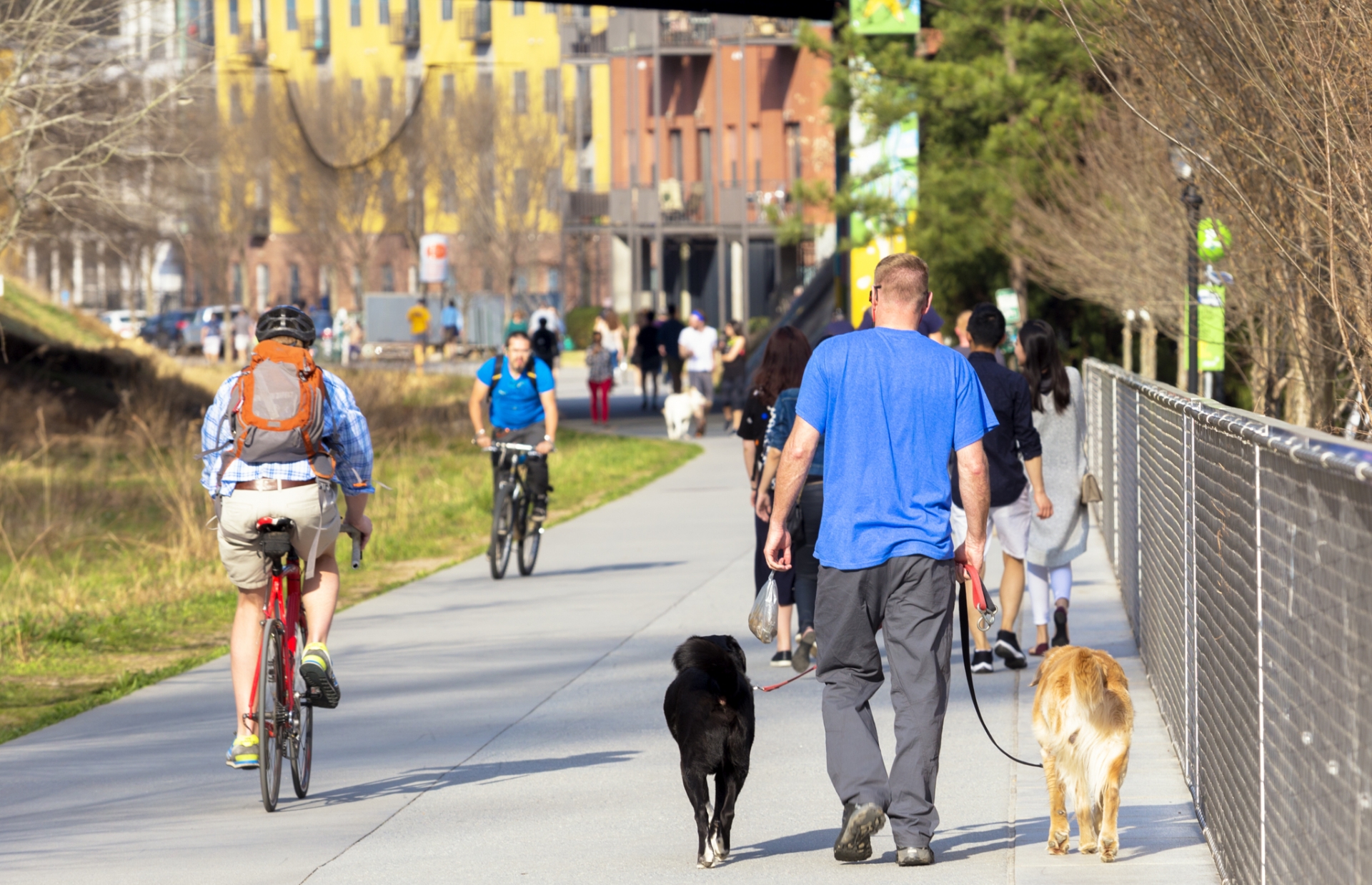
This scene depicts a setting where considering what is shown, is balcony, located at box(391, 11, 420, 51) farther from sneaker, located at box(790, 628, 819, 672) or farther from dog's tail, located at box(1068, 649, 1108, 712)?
dog's tail, located at box(1068, 649, 1108, 712)

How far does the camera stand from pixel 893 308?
19.8 ft

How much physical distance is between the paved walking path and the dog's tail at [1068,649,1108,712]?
504 millimetres

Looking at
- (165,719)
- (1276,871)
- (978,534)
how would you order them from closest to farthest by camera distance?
1. (1276,871)
2. (978,534)
3. (165,719)

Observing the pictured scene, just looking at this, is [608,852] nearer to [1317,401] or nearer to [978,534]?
[978,534]

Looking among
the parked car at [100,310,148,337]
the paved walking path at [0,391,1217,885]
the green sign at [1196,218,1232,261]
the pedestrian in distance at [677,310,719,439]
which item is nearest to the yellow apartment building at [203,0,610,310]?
the parked car at [100,310,148,337]

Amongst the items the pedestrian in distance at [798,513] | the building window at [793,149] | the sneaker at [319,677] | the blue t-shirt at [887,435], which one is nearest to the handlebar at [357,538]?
the sneaker at [319,677]

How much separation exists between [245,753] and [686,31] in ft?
181

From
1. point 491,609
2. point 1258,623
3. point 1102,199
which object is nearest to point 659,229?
point 1102,199

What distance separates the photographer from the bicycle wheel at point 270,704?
21.8 ft

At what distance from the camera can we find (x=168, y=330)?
70.8 meters

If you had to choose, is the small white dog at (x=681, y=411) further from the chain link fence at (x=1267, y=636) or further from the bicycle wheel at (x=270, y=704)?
the bicycle wheel at (x=270, y=704)

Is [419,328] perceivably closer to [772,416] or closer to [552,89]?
[552,89]

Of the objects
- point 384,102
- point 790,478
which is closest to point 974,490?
point 790,478

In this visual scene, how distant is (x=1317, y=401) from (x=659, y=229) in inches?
1910
